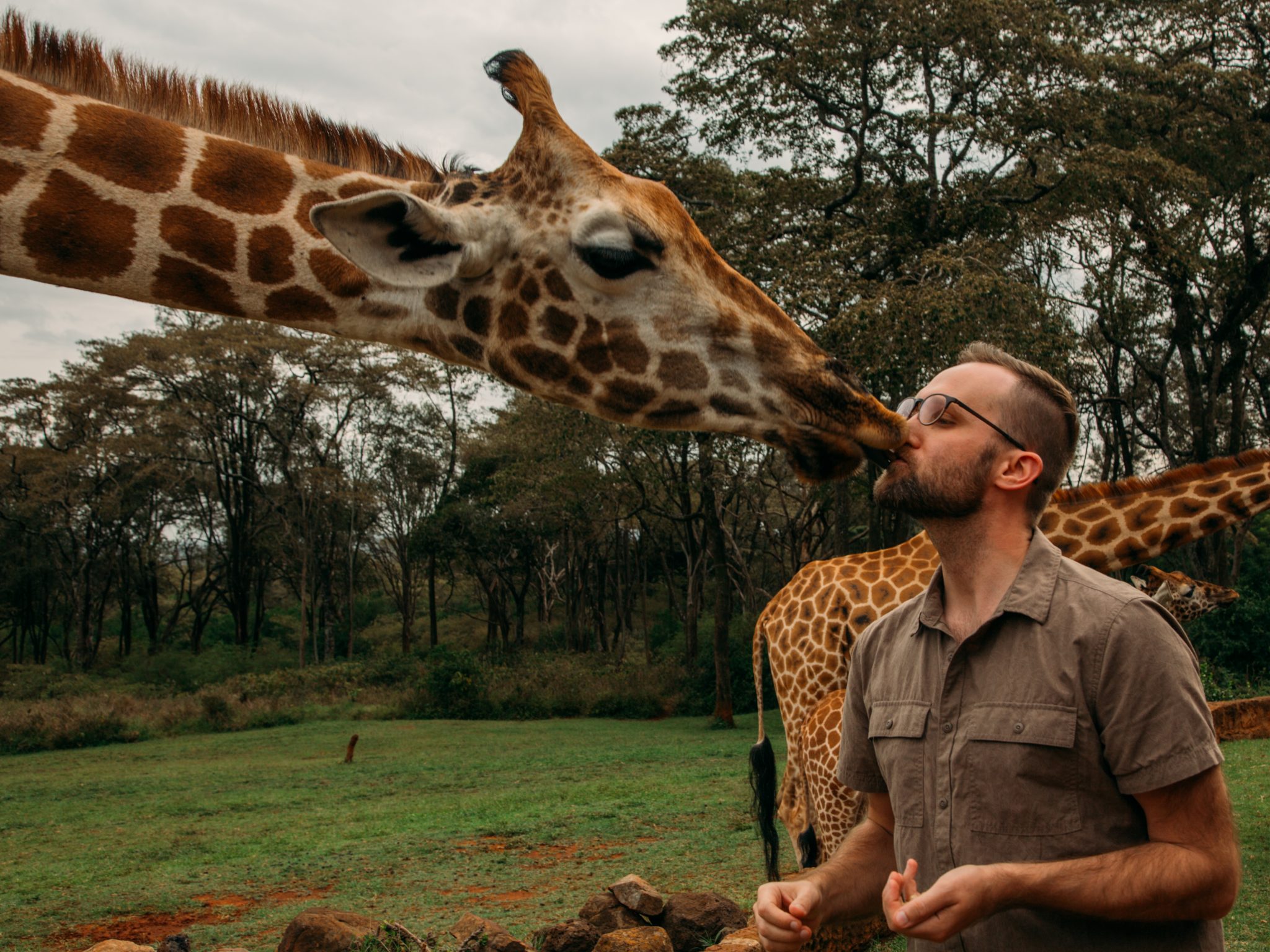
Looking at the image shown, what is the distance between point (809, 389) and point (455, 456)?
33.9 m

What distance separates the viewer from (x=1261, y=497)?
17.9ft

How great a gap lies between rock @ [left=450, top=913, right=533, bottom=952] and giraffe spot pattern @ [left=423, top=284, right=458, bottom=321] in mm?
3549

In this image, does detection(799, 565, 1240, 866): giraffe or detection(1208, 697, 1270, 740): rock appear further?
detection(1208, 697, 1270, 740): rock

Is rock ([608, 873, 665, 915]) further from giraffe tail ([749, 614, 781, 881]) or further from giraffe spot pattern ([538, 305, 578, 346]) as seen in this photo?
giraffe spot pattern ([538, 305, 578, 346])

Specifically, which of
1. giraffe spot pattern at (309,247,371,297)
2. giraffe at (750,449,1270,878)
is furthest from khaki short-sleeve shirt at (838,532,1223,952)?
giraffe at (750,449,1270,878)

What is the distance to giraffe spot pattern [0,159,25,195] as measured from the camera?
8.15ft

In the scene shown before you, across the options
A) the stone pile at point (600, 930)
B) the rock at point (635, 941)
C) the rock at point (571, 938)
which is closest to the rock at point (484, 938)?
the stone pile at point (600, 930)

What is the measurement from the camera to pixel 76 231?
2.53m

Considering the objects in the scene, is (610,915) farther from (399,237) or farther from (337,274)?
(399,237)

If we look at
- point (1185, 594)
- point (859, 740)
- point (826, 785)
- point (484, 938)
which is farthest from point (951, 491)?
point (1185, 594)

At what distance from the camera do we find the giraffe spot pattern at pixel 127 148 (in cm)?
257

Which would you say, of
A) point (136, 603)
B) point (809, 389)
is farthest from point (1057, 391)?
point (136, 603)

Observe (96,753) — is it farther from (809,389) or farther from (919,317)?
(809,389)

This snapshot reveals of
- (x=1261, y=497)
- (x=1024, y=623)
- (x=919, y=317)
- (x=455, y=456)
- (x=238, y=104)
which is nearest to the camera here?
(x=1024, y=623)
